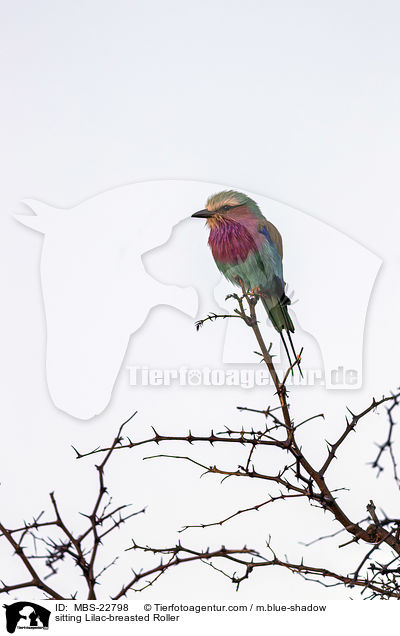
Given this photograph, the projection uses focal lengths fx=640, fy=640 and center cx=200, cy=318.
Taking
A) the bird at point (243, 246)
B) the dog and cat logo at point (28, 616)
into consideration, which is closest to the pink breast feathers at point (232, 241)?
the bird at point (243, 246)

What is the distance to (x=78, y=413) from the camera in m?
1.41

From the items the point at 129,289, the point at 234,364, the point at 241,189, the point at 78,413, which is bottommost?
the point at 78,413

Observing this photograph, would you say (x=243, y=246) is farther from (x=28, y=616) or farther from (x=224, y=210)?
(x=28, y=616)

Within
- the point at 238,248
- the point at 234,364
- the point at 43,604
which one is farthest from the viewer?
the point at 234,364

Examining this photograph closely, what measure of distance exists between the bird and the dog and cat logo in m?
0.67

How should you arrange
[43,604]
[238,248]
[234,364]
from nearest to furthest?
[43,604] < [238,248] < [234,364]

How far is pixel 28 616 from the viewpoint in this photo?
746 mm

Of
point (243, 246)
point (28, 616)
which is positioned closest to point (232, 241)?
point (243, 246)

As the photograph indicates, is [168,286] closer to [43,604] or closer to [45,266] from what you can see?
[45,266]

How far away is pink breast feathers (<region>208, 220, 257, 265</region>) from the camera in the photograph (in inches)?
48.9

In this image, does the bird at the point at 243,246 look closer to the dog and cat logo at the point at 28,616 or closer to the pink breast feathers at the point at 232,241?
the pink breast feathers at the point at 232,241

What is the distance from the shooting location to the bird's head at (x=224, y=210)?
124 centimetres

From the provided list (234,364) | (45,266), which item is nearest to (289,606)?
(234,364)

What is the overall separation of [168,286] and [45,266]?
28 cm
